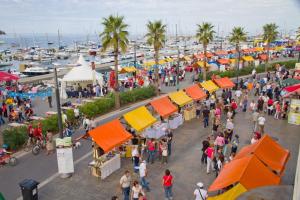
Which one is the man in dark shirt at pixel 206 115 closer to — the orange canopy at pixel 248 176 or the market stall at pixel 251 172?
the market stall at pixel 251 172

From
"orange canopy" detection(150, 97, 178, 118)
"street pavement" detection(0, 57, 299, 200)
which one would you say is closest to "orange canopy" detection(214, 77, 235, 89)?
"orange canopy" detection(150, 97, 178, 118)

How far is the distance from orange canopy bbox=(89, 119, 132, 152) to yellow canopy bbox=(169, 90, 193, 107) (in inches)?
277

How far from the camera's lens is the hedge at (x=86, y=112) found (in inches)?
707

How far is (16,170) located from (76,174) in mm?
3166

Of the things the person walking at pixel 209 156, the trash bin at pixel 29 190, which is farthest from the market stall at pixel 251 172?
the trash bin at pixel 29 190

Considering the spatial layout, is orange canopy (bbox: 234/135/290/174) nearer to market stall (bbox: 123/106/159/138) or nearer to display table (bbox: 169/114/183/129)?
market stall (bbox: 123/106/159/138)

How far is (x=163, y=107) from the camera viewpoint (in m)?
20.4

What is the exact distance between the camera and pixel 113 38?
2516cm

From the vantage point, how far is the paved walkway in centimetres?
1308

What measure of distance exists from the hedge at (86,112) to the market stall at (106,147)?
18.5 feet

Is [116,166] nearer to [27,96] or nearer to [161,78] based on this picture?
[27,96]

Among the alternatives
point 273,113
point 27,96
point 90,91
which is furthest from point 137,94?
point 273,113

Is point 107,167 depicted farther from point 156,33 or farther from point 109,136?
point 156,33

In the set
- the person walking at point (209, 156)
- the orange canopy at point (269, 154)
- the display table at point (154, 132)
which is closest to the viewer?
the orange canopy at point (269, 154)
